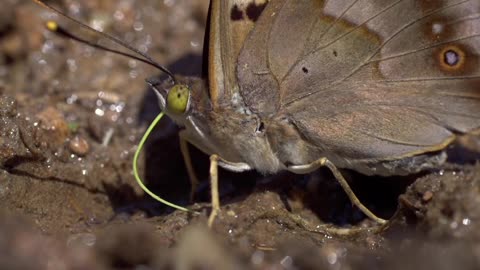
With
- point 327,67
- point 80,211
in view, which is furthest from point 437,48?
point 80,211

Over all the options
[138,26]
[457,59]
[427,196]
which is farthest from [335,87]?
[138,26]

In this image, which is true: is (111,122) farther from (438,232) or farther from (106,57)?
(438,232)

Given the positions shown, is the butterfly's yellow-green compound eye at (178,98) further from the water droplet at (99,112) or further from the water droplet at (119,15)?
the water droplet at (119,15)

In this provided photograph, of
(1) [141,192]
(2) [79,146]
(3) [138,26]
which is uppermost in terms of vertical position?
(3) [138,26]

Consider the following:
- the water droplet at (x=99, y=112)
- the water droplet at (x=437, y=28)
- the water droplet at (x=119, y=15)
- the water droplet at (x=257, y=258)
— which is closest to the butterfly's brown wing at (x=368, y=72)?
the water droplet at (x=437, y=28)

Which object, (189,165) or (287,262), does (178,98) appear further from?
(287,262)

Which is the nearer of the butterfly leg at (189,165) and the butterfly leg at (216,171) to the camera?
the butterfly leg at (216,171)

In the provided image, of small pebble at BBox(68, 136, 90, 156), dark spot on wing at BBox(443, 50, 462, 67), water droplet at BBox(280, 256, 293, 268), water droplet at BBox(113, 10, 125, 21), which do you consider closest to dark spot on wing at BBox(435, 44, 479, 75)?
dark spot on wing at BBox(443, 50, 462, 67)
